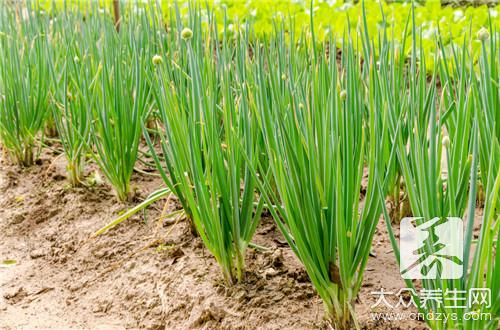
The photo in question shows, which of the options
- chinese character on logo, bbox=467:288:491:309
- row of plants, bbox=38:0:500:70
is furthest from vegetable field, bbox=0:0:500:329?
row of plants, bbox=38:0:500:70

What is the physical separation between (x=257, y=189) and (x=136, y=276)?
16.9 inches

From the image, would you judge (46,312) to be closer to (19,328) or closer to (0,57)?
(19,328)

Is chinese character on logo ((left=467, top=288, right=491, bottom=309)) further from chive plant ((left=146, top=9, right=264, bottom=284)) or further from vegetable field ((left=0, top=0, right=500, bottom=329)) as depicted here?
chive plant ((left=146, top=9, right=264, bottom=284))

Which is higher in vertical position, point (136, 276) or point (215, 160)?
point (215, 160)

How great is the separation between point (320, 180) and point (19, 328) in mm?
974

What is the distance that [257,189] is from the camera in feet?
6.37

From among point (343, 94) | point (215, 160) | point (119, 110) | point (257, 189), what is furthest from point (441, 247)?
point (119, 110)

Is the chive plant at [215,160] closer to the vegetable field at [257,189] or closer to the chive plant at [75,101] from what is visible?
the vegetable field at [257,189]

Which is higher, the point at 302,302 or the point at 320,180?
the point at 320,180

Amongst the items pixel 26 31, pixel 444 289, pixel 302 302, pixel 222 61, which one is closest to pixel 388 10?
pixel 26 31

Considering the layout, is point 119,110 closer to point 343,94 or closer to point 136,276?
point 136,276

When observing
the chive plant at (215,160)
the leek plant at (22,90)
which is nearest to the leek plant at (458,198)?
the chive plant at (215,160)

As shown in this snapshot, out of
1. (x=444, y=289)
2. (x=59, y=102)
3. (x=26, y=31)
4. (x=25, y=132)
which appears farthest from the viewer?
(x=26, y=31)

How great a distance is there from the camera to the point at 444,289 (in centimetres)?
115
